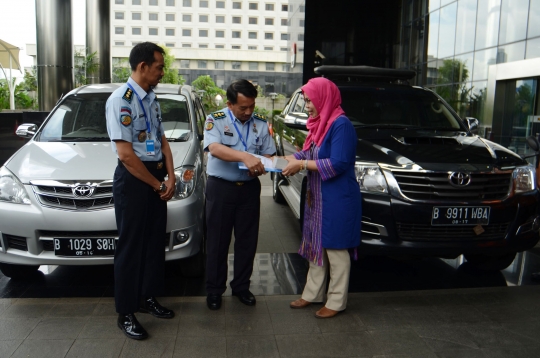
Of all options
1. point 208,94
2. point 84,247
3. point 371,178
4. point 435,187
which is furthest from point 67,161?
point 208,94

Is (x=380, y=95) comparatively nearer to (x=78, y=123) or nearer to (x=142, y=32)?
(x=78, y=123)

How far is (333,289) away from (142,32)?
10315 cm

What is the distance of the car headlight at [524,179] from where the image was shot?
4.35 metres

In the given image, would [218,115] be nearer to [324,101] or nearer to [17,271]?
[324,101]

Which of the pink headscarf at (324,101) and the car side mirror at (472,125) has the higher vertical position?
the pink headscarf at (324,101)

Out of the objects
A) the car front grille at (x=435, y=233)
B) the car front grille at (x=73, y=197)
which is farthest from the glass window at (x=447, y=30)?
the car front grille at (x=73, y=197)

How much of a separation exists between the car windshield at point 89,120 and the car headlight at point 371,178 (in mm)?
1731

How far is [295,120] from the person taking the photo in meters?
4.96

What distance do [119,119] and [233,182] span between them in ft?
3.10

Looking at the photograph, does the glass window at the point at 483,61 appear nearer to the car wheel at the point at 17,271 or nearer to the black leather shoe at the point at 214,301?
the black leather shoe at the point at 214,301

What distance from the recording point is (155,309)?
3867 millimetres

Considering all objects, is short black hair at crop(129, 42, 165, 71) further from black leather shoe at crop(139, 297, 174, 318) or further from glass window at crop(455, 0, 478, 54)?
glass window at crop(455, 0, 478, 54)

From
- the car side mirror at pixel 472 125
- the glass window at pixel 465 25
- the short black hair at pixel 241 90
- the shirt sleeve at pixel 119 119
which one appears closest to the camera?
the shirt sleeve at pixel 119 119

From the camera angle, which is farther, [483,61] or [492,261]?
[483,61]
